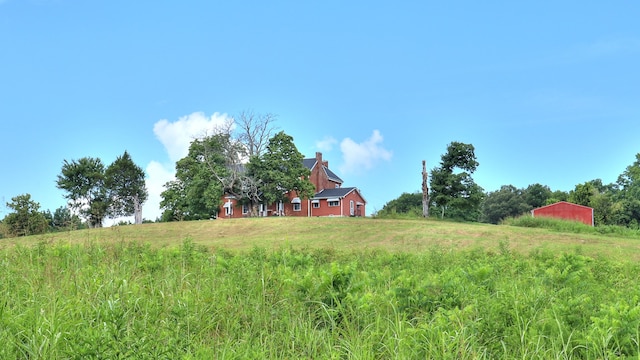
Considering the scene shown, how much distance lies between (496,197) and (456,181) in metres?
35.5

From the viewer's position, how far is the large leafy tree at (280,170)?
37844 mm

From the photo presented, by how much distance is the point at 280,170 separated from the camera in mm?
38750

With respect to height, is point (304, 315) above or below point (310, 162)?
below

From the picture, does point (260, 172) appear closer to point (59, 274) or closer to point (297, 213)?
point (297, 213)

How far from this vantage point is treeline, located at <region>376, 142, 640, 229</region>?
35562mm

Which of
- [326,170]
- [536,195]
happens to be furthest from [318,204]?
[536,195]

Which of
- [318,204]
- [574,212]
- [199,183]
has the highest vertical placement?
[199,183]

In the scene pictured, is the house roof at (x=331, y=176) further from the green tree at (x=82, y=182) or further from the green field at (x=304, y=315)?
the green field at (x=304, y=315)

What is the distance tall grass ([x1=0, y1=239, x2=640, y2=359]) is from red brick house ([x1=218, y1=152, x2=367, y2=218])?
3934 centimetres

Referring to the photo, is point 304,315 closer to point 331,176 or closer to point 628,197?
point 331,176

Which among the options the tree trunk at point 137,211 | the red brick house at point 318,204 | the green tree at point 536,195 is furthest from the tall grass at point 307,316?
the green tree at point 536,195

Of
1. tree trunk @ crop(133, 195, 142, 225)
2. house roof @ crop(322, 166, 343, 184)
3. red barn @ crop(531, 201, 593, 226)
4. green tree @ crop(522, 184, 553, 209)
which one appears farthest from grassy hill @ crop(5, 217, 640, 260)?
green tree @ crop(522, 184, 553, 209)

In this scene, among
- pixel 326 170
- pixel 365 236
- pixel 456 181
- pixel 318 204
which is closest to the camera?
pixel 365 236

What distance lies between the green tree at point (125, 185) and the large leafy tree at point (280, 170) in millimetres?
13543
